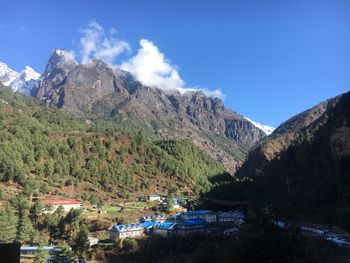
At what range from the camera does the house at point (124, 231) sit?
2579 inches

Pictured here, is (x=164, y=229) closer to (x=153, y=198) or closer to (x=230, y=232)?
(x=230, y=232)

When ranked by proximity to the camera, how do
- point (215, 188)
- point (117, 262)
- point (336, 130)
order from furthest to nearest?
point (215, 188)
point (336, 130)
point (117, 262)

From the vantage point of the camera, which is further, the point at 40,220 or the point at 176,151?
the point at 176,151

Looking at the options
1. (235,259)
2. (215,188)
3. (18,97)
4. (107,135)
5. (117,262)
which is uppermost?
(18,97)

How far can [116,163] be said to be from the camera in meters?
114

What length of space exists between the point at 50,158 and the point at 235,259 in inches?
3707

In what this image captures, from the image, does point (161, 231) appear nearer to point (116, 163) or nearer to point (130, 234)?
point (130, 234)

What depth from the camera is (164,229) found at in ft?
222

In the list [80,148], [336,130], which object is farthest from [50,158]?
[336,130]

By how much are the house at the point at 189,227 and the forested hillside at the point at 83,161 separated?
3231cm

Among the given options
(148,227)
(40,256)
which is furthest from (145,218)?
(40,256)

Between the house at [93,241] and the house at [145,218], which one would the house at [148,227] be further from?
the house at [93,241]

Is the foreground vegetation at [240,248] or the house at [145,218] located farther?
the house at [145,218]

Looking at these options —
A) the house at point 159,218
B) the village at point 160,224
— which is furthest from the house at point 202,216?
the house at point 159,218
